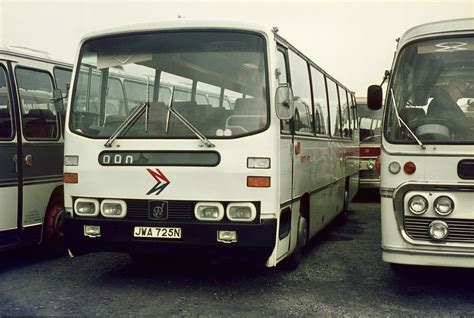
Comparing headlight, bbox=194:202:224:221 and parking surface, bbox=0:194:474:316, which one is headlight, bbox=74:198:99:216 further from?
headlight, bbox=194:202:224:221

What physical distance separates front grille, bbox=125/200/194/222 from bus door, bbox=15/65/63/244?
2055 mm

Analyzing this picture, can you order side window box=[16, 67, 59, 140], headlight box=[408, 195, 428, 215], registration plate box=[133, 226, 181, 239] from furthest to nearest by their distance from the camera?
side window box=[16, 67, 59, 140] → registration plate box=[133, 226, 181, 239] → headlight box=[408, 195, 428, 215]

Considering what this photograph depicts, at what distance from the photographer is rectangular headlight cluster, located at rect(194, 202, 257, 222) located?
5930mm

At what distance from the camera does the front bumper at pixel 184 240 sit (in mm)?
5891

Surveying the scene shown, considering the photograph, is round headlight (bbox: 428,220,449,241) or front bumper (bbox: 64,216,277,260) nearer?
round headlight (bbox: 428,220,449,241)

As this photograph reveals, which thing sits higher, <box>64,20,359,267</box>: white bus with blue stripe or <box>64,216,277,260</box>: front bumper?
<box>64,20,359,267</box>: white bus with blue stripe

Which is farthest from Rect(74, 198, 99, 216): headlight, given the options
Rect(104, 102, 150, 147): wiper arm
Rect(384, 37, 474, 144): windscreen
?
Rect(384, 37, 474, 144): windscreen

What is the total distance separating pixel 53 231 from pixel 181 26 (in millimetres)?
Answer: 3478

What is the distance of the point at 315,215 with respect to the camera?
8.58m

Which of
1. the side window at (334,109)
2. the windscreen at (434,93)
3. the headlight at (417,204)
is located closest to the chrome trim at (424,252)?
the headlight at (417,204)

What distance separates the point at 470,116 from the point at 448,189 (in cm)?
76

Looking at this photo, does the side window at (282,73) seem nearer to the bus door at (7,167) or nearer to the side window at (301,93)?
the side window at (301,93)

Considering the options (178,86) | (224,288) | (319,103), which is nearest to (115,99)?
(178,86)

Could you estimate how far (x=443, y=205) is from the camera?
18.8 feet
